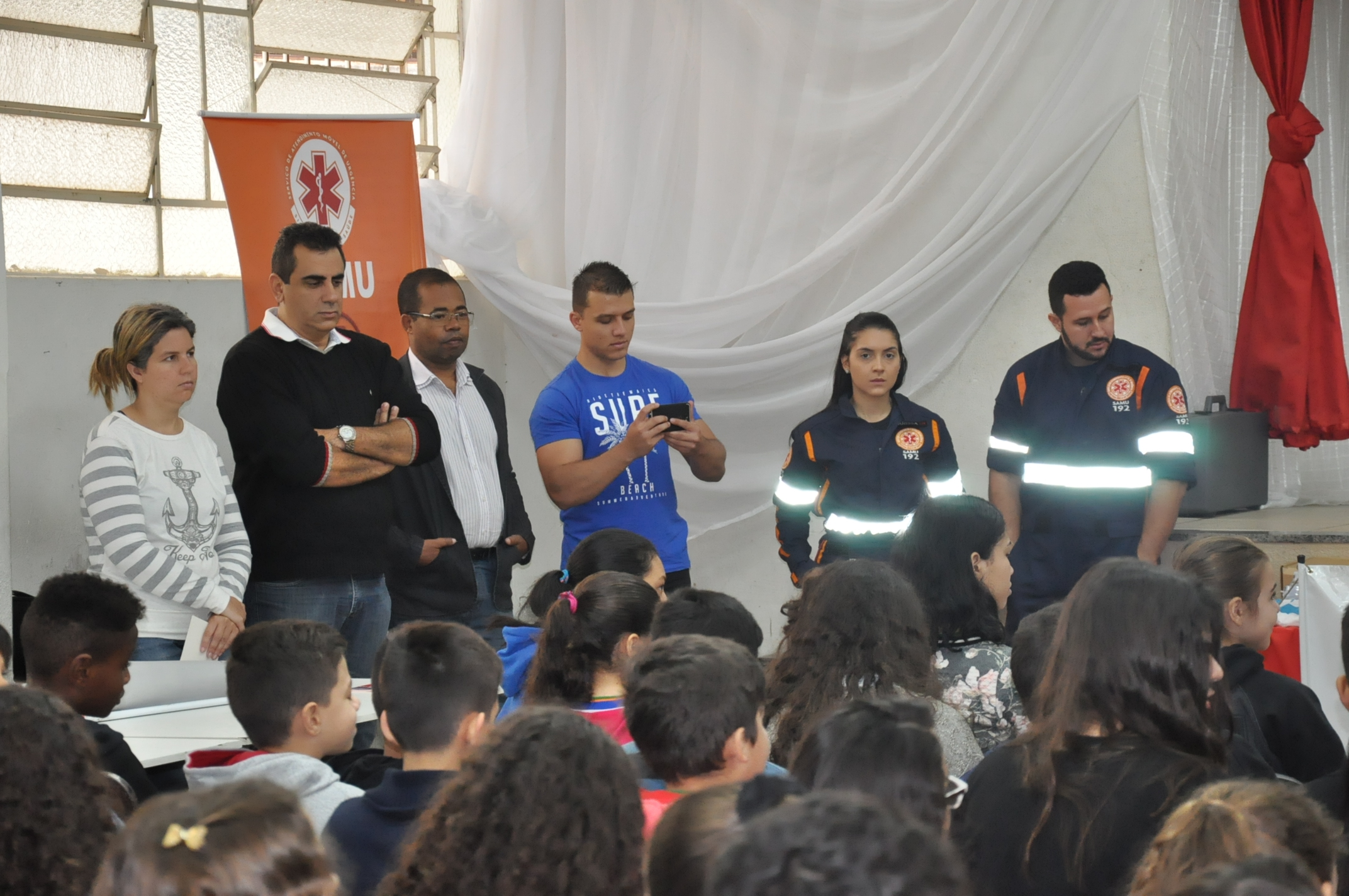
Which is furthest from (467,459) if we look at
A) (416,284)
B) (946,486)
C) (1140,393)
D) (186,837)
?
(186,837)

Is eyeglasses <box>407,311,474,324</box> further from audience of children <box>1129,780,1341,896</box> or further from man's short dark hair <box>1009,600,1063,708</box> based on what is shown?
audience of children <box>1129,780,1341,896</box>

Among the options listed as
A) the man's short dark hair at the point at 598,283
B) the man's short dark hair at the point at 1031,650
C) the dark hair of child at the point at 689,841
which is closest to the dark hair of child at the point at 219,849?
the dark hair of child at the point at 689,841

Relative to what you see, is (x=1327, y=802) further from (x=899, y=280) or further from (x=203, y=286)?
(x=203, y=286)

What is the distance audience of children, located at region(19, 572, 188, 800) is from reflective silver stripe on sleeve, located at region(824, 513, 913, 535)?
5.58ft

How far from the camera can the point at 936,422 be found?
11.3 ft

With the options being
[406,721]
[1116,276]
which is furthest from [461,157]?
[406,721]

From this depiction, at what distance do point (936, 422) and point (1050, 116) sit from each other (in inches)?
70.1

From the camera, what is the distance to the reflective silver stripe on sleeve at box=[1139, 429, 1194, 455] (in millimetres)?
3512

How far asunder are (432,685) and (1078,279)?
7.58 feet

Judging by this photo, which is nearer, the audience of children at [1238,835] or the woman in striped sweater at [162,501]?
the audience of children at [1238,835]

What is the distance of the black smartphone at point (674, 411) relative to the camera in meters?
3.34

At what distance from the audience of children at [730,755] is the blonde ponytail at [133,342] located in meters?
0.69

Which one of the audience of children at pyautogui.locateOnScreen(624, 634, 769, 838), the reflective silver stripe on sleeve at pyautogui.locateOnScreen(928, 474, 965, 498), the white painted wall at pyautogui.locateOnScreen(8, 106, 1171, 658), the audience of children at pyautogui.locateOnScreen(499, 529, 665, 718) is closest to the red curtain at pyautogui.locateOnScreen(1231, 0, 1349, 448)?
the white painted wall at pyautogui.locateOnScreen(8, 106, 1171, 658)

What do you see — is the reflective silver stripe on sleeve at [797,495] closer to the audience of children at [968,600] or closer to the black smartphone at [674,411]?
the black smartphone at [674,411]
